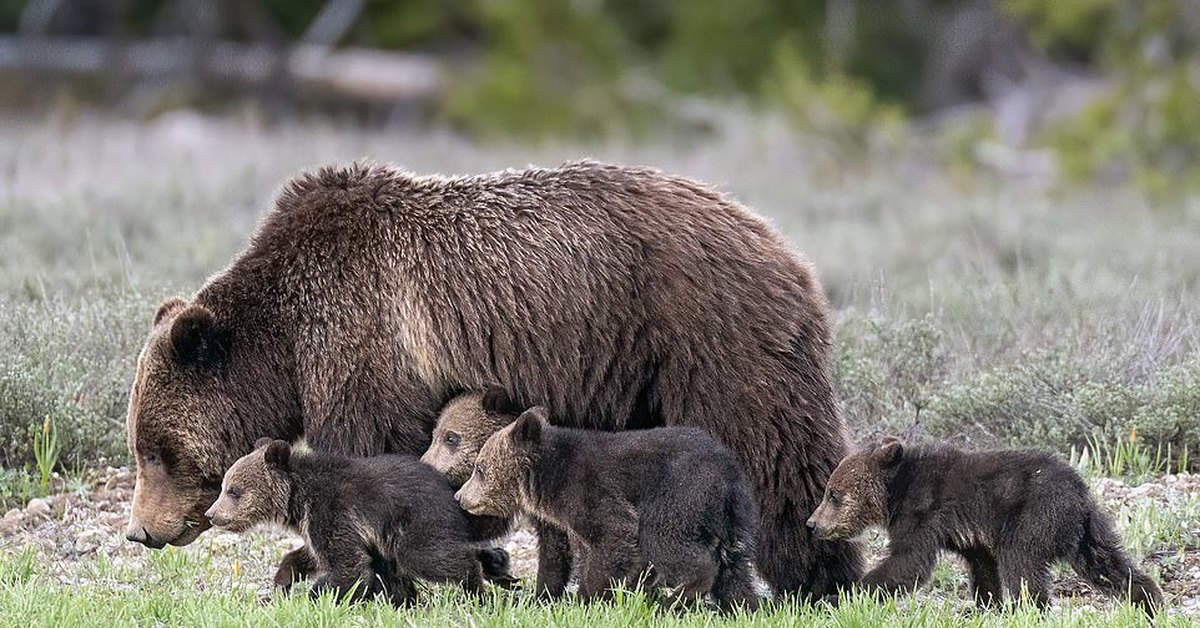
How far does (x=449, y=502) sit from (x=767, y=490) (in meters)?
1.21

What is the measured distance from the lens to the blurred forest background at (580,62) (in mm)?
25422

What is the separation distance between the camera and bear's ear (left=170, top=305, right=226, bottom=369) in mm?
6871

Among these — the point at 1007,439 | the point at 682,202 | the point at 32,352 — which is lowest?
the point at 1007,439

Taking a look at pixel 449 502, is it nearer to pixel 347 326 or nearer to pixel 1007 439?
pixel 347 326

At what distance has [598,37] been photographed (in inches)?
1065

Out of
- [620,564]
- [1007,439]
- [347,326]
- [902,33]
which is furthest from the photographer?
[902,33]

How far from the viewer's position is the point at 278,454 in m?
6.52

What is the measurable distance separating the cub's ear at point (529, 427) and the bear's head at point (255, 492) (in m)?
0.89

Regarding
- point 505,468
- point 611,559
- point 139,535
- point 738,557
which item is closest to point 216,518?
point 139,535

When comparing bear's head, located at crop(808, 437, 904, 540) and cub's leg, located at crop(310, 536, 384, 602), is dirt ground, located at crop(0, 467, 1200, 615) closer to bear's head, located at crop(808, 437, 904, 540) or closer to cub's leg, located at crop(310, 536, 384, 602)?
cub's leg, located at crop(310, 536, 384, 602)

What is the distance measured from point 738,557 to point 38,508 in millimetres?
3600

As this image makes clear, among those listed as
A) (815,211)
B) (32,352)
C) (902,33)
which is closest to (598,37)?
(902,33)

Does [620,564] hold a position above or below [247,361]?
below

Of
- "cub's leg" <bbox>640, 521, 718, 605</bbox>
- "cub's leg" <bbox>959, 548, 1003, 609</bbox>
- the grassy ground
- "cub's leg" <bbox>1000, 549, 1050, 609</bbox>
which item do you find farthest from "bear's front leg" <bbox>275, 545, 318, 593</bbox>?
"cub's leg" <bbox>1000, 549, 1050, 609</bbox>
